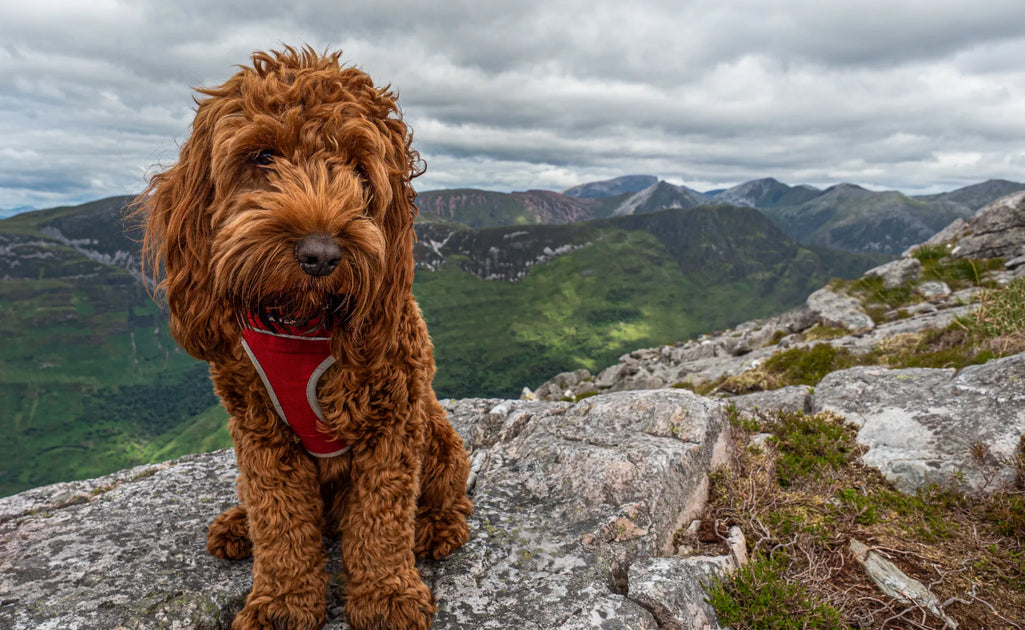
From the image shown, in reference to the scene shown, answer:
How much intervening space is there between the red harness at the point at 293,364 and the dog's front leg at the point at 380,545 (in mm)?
459

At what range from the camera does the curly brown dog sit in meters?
2.81

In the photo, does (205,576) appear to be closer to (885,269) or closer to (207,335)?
(207,335)

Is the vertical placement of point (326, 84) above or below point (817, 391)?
above

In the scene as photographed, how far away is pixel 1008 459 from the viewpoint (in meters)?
5.15

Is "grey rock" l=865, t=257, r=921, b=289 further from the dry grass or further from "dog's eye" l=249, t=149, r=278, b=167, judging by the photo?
"dog's eye" l=249, t=149, r=278, b=167

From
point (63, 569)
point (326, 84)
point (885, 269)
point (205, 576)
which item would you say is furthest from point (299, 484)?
point (885, 269)

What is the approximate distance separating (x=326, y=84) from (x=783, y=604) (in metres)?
4.76

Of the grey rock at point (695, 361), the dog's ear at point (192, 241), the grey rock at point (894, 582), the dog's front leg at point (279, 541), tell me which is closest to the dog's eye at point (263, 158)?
the dog's ear at point (192, 241)

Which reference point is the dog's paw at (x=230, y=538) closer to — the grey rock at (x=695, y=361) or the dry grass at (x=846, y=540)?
the dry grass at (x=846, y=540)

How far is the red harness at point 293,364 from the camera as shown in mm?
3305

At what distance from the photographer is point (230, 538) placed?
14.0 feet

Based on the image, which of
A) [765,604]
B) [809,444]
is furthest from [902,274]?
[765,604]

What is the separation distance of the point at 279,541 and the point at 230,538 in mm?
1039

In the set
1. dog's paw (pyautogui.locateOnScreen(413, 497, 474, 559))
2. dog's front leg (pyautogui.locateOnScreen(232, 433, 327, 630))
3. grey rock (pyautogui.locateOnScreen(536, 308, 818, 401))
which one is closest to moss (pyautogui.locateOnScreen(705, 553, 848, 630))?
dog's paw (pyautogui.locateOnScreen(413, 497, 474, 559))
